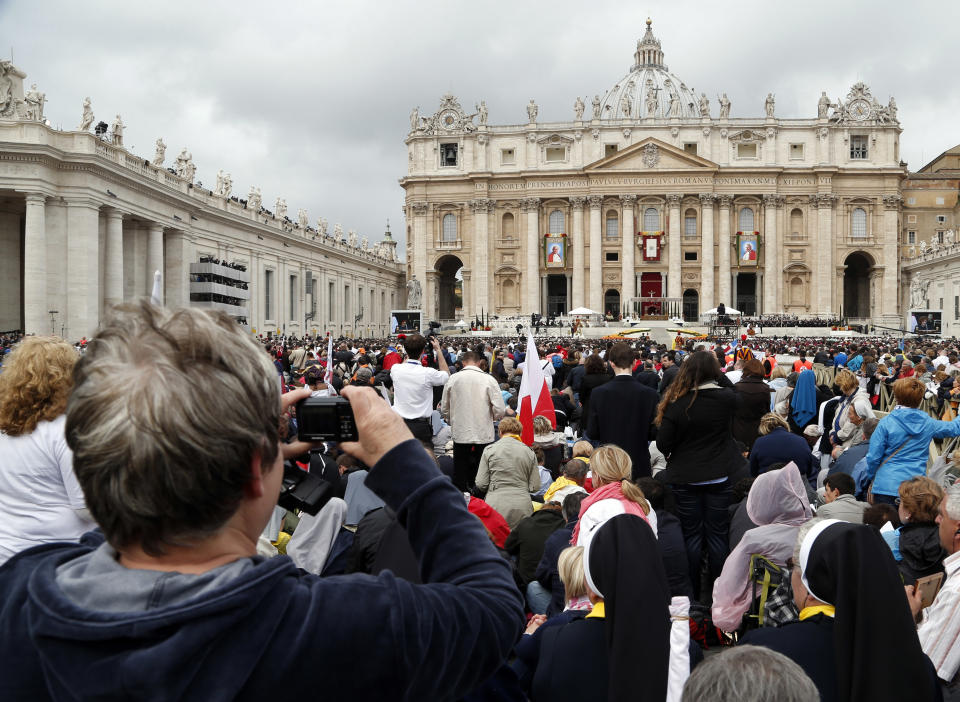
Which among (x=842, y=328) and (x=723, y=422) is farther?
(x=842, y=328)

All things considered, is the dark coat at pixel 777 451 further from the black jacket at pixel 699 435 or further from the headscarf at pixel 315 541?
the headscarf at pixel 315 541

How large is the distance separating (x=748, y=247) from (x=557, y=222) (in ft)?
58.5

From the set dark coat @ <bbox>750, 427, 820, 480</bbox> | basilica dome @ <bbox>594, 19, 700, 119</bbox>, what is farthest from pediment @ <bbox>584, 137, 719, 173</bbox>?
dark coat @ <bbox>750, 427, 820, 480</bbox>

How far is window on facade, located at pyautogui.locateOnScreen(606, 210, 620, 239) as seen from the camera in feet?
241

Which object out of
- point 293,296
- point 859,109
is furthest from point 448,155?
point 859,109

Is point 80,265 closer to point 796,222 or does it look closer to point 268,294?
point 268,294

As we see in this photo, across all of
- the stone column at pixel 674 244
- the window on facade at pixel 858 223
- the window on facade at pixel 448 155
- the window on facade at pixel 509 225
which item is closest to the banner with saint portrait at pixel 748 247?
the stone column at pixel 674 244

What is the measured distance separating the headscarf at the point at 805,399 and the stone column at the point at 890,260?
217 ft

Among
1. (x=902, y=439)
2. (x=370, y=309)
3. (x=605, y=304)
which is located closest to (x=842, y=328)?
(x=605, y=304)

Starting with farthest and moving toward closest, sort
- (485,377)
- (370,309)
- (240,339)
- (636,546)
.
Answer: (370,309) < (485,377) < (636,546) < (240,339)

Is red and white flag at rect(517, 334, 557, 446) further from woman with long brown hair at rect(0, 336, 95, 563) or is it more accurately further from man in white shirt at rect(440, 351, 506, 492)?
woman with long brown hair at rect(0, 336, 95, 563)

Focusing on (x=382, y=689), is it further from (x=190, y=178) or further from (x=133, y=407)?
(x=190, y=178)

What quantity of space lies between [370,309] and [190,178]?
33370 millimetres

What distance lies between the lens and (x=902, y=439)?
24.0 feet
